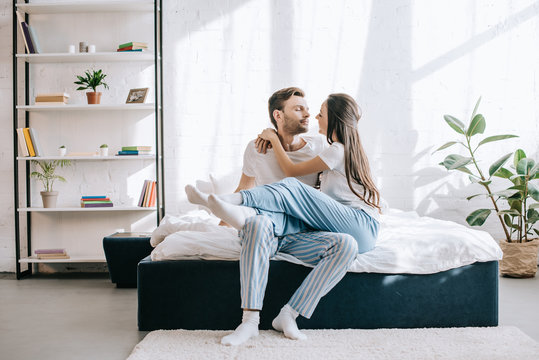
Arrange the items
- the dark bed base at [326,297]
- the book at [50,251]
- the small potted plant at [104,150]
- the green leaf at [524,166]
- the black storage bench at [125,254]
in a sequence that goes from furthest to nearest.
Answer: the small potted plant at [104,150] < the book at [50,251] < the green leaf at [524,166] < the black storage bench at [125,254] < the dark bed base at [326,297]

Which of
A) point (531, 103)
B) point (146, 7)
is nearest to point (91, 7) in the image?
point (146, 7)

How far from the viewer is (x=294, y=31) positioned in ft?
12.5

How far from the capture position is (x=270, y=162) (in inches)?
103

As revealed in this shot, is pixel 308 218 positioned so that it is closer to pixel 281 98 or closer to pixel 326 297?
pixel 326 297

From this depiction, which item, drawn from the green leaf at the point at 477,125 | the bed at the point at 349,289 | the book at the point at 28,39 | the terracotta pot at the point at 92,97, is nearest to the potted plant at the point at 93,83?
the terracotta pot at the point at 92,97

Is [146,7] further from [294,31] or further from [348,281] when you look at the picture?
[348,281]

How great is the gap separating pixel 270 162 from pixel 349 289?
83 centimetres

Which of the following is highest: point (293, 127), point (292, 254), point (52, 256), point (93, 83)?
point (93, 83)

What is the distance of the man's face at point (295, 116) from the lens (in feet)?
8.62

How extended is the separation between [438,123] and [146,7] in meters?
2.41

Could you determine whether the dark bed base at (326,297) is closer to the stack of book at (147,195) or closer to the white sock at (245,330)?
the white sock at (245,330)

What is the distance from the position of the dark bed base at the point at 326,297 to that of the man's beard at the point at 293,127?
83 centimetres

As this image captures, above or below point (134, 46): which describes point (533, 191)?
below

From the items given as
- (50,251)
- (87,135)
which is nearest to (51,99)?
(87,135)
